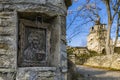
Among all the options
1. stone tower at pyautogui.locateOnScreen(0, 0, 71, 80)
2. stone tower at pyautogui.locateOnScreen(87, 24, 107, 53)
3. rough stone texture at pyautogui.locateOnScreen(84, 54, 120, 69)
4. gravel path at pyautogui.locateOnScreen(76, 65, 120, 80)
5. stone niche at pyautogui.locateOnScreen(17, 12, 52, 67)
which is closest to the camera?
stone tower at pyautogui.locateOnScreen(0, 0, 71, 80)

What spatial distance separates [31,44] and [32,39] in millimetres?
81

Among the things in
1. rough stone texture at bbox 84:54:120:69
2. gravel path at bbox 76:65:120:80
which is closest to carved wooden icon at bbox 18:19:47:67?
gravel path at bbox 76:65:120:80

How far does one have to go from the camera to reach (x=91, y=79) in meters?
8.53

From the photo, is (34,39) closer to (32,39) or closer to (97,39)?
(32,39)

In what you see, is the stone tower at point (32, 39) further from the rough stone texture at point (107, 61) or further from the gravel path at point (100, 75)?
the rough stone texture at point (107, 61)

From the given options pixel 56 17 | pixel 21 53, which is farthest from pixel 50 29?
pixel 21 53

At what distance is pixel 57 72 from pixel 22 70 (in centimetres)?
56

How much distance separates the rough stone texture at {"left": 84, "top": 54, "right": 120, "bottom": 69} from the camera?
13217 mm

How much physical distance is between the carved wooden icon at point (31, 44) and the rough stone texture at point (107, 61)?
994 cm

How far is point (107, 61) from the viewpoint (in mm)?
13812

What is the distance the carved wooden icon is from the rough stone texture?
32.6 ft

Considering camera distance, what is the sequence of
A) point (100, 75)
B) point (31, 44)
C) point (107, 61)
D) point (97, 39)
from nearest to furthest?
point (31, 44) < point (100, 75) < point (107, 61) < point (97, 39)

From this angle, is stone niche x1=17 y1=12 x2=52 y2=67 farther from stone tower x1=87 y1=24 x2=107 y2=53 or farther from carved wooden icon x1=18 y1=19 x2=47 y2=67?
stone tower x1=87 y1=24 x2=107 y2=53

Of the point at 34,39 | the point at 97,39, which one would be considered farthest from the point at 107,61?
the point at 34,39
